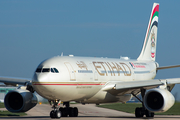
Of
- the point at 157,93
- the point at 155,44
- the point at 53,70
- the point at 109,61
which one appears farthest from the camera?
the point at 155,44

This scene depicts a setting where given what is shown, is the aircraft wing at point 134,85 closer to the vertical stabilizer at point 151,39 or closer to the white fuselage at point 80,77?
the white fuselage at point 80,77

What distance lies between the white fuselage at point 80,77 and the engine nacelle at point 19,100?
3424 mm

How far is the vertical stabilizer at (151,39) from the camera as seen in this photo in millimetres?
35341

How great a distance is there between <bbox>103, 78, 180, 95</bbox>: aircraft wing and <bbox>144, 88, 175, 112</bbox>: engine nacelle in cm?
102

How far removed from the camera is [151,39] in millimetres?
36125

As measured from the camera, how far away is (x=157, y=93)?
24141 millimetres

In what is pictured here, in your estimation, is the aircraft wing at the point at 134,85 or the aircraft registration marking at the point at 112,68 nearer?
the aircraft wing at the point at 134,85

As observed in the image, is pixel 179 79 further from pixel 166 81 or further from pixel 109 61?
pixel 109 61

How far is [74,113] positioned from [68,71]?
17.4ft

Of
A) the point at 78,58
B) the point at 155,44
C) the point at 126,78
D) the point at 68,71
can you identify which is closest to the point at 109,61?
the point at 126,78

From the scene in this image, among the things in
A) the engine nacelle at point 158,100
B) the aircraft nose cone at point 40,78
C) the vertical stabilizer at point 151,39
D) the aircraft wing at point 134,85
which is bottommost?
the engine nacelle at point 158,100

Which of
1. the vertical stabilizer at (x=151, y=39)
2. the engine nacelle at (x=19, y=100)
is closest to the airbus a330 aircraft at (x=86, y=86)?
the engine nacelle at (x=19, y=100)

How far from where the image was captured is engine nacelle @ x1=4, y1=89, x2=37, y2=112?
82.2 ft

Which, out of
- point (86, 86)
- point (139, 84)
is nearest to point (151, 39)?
point (139, 84)
